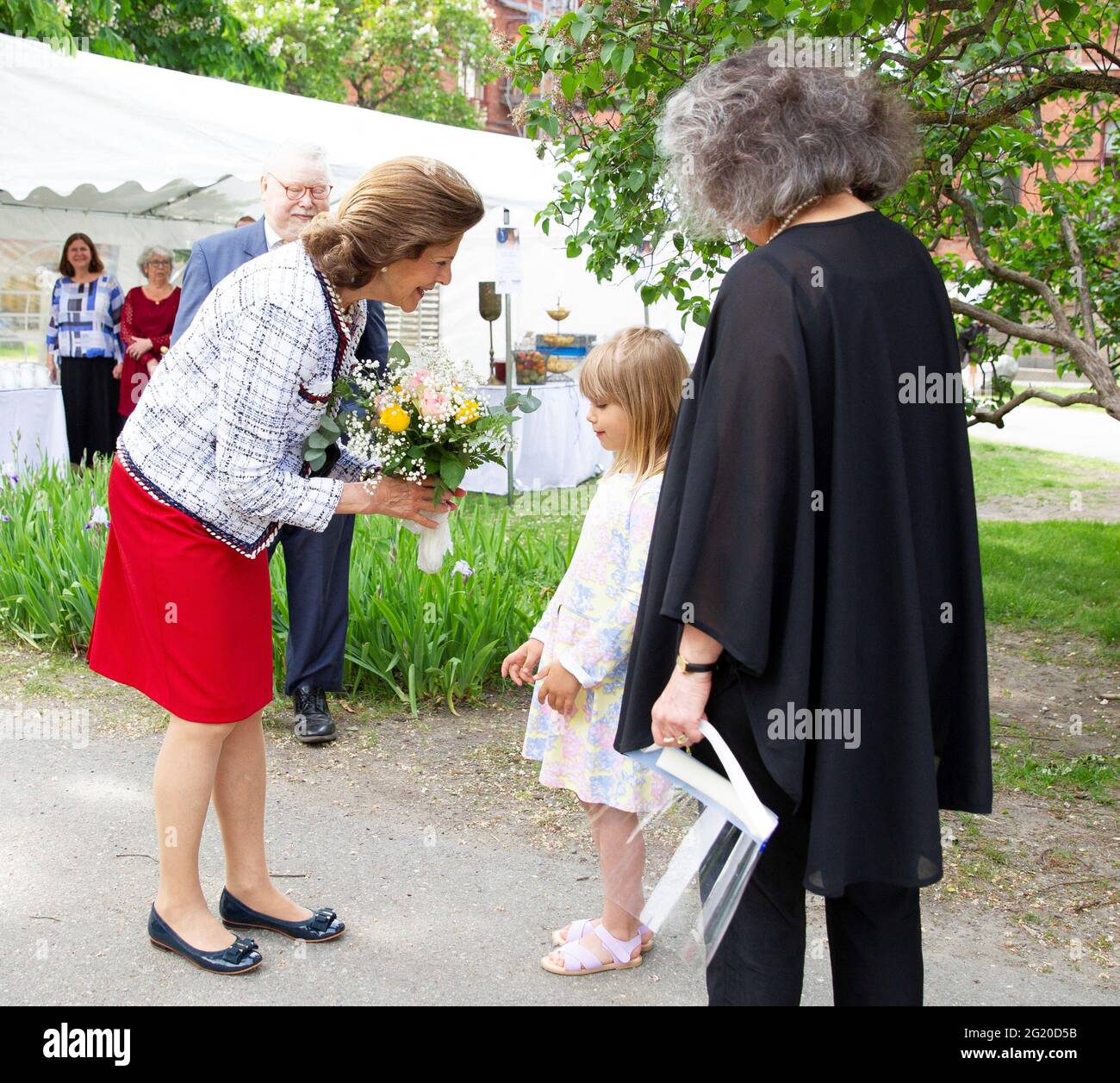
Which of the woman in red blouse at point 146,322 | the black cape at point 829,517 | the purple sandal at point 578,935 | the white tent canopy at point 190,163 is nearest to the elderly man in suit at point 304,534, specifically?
the purple sandal at point 578,935

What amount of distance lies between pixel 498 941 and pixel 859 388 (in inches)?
69.8

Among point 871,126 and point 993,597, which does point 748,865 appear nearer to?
point 871,126

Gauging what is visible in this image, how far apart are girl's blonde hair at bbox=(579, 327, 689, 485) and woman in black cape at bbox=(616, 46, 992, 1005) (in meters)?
0.61

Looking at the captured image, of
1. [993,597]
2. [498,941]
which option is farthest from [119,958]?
[993,597]

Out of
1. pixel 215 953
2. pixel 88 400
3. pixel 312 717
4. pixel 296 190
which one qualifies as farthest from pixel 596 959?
pixel 88 400

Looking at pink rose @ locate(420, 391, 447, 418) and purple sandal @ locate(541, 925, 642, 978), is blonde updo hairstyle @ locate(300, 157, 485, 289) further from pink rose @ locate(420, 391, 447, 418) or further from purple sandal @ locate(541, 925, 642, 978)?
purple sandal @ locate(541, 925, 642, 978)

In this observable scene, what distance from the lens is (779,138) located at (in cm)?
195

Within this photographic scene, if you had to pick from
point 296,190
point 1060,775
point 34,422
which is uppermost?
point 296,190

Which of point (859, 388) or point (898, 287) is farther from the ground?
point (898, 287)

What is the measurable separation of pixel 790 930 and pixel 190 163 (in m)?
7.79

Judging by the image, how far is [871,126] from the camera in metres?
2.00

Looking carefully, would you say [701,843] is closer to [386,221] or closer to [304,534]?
[386,221]

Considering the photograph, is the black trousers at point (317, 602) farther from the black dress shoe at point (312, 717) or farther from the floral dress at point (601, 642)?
the floral dress at point (601, 642)
